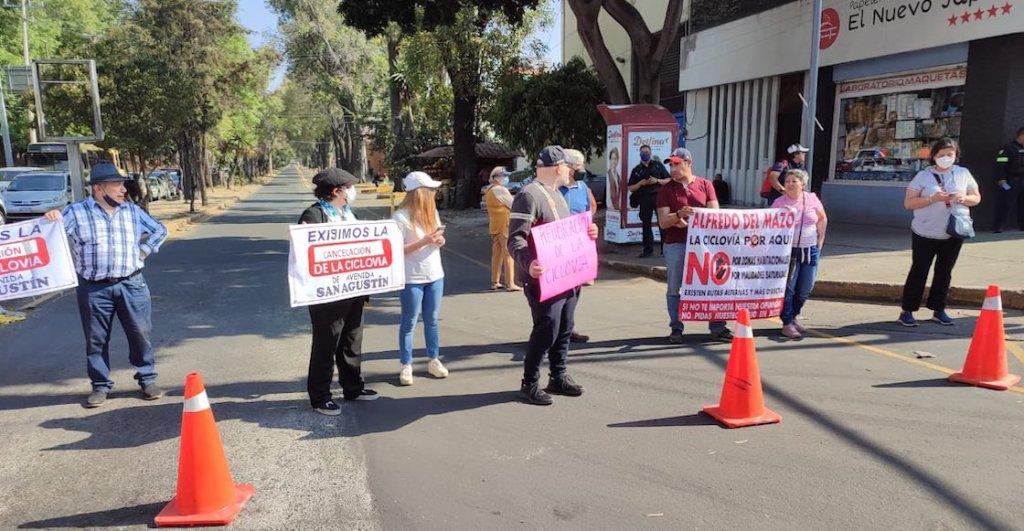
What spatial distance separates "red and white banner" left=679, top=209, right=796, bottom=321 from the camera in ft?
19.6

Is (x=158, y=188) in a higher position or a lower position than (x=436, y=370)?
higher

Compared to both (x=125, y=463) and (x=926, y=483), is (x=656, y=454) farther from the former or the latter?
(x=125, y=463)

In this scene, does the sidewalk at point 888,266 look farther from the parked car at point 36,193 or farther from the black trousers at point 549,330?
the parked car at point 36,193

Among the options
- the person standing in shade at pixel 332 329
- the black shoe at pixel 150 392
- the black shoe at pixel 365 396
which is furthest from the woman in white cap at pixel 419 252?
the black shoe at pixel 150 392

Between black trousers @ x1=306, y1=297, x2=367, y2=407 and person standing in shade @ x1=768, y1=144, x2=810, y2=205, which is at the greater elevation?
person standing in shade @ x1=768, y1=144, x2=810, y2=205

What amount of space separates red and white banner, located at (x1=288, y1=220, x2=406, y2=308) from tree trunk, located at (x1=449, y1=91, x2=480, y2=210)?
63.4ft

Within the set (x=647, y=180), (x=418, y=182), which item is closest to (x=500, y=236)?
(x=647, y=180)

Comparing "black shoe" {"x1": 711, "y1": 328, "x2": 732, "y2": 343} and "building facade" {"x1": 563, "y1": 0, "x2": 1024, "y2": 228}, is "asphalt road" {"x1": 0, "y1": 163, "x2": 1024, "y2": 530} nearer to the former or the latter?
"black shoe" {"x1": 711, "y1": 328, "x2": 732, "y2": 343}

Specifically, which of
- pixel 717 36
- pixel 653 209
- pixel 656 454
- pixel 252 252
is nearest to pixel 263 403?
pixel 656 454

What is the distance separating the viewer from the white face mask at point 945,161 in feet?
20.8

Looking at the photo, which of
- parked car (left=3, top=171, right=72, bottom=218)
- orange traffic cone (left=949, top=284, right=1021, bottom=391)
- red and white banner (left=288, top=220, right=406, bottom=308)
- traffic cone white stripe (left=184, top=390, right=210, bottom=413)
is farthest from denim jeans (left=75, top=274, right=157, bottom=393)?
parked car (left=3, top=171, right=72, bottom=218)

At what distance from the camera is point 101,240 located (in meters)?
4.83

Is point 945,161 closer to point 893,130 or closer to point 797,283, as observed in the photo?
point 797,283

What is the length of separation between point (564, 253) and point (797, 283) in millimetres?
3035
